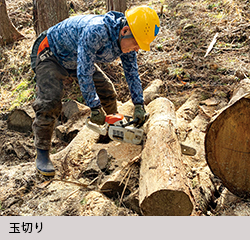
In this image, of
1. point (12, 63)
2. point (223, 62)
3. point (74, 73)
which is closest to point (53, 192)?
point (74, 73)

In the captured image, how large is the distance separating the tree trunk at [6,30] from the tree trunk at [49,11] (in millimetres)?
1783

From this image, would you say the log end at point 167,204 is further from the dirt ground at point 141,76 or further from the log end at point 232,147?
the log end at point 232,147

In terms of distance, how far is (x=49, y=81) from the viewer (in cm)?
289

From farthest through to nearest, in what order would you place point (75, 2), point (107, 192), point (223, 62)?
point (75, 2), point (223, 62), point (107, 192)

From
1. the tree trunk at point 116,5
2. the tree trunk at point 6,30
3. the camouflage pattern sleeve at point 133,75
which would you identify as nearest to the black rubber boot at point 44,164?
the camouflage pattern sleeve at point 133,75

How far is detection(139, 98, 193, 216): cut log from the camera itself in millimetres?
1999

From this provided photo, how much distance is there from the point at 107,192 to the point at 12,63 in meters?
5.08

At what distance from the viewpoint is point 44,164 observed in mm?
2975

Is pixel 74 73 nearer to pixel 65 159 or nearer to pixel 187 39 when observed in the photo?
pixel 65 159

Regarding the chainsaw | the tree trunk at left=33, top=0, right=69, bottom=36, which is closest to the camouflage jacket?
the chainsaw

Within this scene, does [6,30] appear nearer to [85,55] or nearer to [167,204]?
[85,55]

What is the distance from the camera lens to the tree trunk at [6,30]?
21.2 ft

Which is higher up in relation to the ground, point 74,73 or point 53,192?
point 74,73

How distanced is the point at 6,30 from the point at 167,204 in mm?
6761
